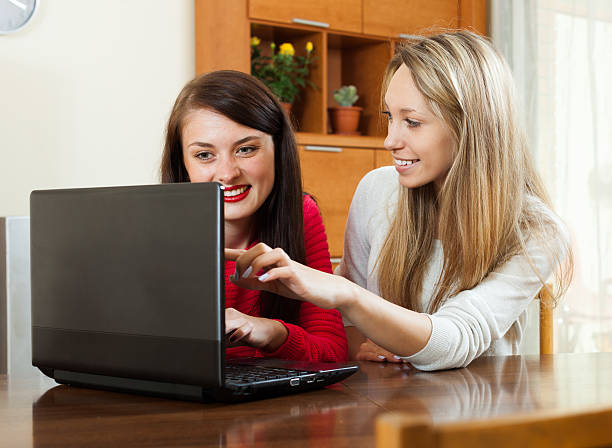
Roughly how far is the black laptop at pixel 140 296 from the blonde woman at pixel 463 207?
0.43 metres

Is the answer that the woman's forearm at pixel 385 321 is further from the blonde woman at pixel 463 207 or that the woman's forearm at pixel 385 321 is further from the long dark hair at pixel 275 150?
the long dark hair at pixel 275 150

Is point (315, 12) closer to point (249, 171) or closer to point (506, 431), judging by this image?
point (249, 171)

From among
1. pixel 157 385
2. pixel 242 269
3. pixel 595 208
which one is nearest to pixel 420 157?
pixel 242 269

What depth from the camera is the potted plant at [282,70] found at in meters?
3.06

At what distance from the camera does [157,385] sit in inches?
33.5

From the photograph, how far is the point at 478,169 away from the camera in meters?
1.34

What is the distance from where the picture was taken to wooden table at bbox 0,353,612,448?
27.0 inches

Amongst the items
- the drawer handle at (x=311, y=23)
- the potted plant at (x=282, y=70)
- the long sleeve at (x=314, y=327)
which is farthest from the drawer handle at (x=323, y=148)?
the long sleeve at (x=314, y=327)

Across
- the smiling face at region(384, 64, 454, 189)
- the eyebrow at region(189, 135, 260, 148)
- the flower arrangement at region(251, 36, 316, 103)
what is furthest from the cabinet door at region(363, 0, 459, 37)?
the eyebrow at region(189, 135, 260, 148)

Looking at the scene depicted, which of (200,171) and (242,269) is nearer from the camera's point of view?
(242,269)

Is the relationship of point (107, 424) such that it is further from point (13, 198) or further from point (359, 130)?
point (359, 130)

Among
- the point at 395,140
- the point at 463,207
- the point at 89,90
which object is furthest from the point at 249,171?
the point at 89,90

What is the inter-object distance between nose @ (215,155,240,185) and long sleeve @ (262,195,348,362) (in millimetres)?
250

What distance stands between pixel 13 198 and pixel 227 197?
1.69 meters
